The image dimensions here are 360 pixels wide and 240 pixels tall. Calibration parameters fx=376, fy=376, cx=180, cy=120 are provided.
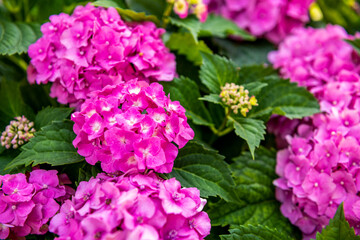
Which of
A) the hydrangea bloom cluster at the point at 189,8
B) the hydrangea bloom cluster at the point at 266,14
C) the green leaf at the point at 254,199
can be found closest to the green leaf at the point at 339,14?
the hydrangea bloom cluster at the point at 266,14

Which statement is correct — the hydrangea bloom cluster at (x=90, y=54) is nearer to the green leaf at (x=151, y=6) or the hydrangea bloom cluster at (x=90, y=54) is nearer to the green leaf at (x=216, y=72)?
the green leaf at (x=216, y=72)

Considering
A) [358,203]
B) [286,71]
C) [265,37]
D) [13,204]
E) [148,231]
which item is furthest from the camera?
[265,37]

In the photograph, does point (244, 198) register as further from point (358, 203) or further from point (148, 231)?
point (148, 231)

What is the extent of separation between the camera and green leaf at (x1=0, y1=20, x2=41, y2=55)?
1.31m

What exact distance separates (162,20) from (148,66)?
A: 1.50 feet

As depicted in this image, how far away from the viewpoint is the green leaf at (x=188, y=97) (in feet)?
4.36

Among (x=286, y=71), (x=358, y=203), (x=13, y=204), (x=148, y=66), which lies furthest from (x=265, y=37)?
(x=13, y=204)

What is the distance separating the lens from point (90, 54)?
120cm

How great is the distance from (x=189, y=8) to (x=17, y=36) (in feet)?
2.31

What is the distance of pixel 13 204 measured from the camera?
39.5 inches

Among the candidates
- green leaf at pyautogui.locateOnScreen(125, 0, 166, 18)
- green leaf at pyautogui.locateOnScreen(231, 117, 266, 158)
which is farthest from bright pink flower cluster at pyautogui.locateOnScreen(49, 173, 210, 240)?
green leaf at pyautogui.locateOnScreen(125, 0, 166, 18)

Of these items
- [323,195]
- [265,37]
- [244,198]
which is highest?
[265,37]

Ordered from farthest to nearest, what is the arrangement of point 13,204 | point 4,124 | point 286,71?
point 286,71 → point 4,124 → point 13,204

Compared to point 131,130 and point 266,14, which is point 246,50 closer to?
point 266,14
